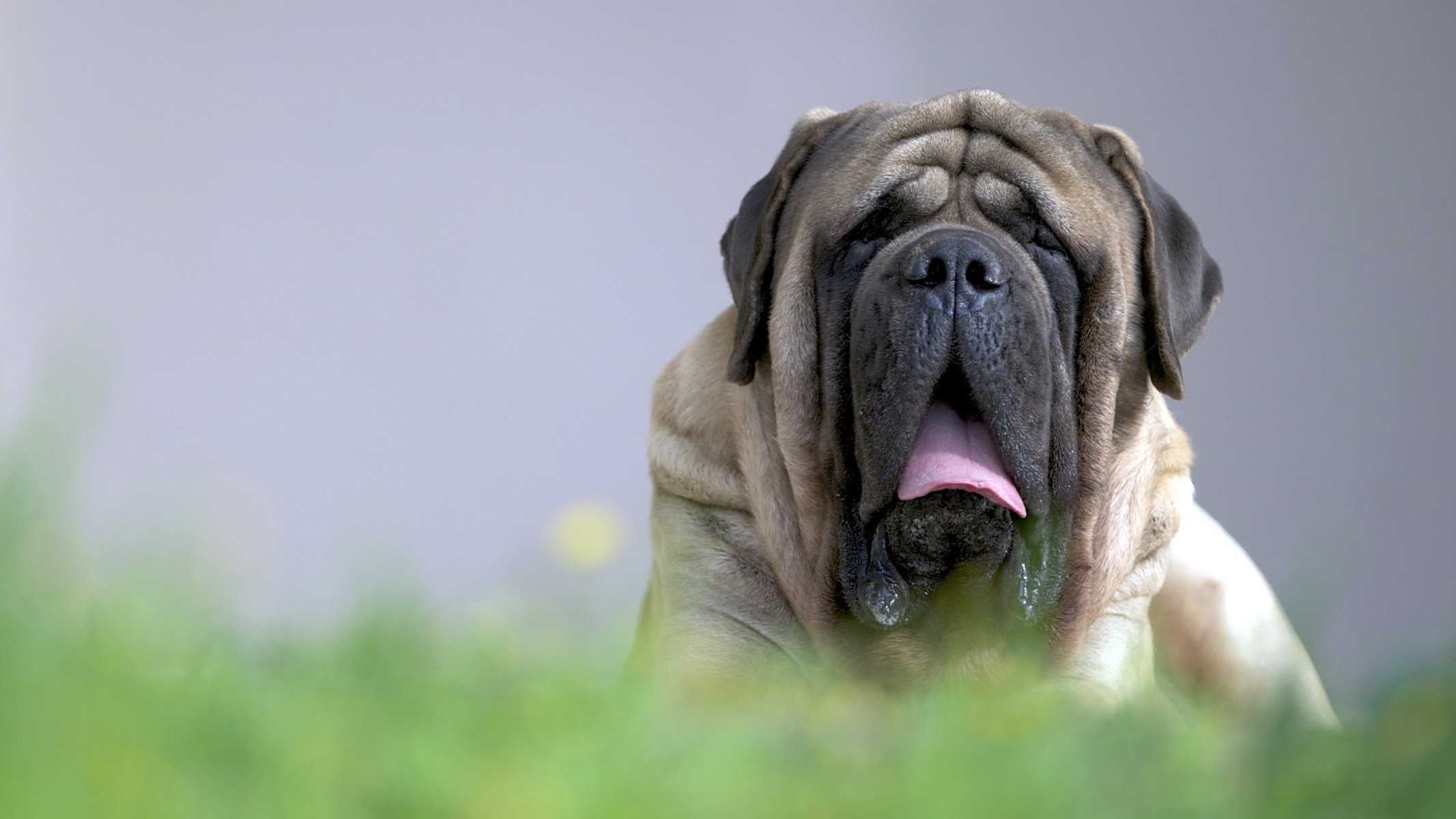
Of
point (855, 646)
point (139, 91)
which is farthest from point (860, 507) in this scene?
point (139, 91)

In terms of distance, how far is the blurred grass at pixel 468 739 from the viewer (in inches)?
21.9

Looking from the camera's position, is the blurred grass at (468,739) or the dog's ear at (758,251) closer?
the blurred grass at (468,739)

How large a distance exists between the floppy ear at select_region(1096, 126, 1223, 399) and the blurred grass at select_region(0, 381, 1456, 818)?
55.7 inches

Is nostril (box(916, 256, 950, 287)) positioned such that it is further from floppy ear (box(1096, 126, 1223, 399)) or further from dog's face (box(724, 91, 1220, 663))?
floppy ear (box(1096, 126, 1223, 399))

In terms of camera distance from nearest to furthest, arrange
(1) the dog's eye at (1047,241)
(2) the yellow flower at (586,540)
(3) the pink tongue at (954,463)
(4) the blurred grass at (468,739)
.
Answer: (4) the blurred grass at (468,739) < (2) the yellow flower at (586,540) < (3) the pink tongue at (954,463) < (1) the dog's eye at (1047,241)

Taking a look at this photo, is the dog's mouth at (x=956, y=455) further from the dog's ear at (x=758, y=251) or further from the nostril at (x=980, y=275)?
the dog's ear at (x=758, y=251)

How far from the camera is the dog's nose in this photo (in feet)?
6.59

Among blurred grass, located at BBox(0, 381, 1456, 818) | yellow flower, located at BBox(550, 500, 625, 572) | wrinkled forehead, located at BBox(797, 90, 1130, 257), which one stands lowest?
yellow flower, located at BBox(550, 500, 625, 572)

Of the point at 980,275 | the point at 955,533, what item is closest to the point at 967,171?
the point at 980,275

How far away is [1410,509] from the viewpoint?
195 inches

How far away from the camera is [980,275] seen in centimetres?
201

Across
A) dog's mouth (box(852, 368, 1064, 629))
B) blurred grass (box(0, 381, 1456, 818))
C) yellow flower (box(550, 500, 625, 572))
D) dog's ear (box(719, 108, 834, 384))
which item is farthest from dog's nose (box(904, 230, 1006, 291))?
blurred grass (box(0, 381, 1456, 818))

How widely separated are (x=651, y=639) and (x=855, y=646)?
376 millimetres

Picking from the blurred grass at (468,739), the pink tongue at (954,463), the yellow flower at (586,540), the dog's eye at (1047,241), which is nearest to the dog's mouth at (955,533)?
the pink tongue at (954,463)
